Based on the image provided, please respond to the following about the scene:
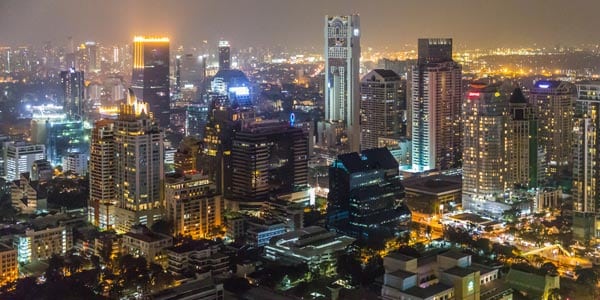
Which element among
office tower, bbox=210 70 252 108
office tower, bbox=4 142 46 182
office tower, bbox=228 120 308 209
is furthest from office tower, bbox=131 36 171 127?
office tower, bbox=228 120 308 209

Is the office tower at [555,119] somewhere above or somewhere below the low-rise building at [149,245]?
above

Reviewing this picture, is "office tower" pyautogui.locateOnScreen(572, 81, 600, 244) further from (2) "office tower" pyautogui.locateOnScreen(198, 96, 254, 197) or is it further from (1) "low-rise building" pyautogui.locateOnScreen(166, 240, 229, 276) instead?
(2) "office tower" pyautogui.locateOnScreen(198, 96, 254, 197)

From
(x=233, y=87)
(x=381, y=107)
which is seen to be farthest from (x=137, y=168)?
(x=381, y=107)

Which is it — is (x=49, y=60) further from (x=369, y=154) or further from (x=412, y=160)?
(x=369, y=154)

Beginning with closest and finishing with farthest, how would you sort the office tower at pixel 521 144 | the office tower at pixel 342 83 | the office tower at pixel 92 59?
1. the office tower at pixel 521 144
2. the office tower at pixel 342 83
3. the office tower at pixel 92 59

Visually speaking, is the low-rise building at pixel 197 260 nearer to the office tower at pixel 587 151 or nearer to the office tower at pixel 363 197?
the office tower at pixel 363 197

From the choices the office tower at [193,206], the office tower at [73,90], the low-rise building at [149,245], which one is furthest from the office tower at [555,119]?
the office tower at [73,90]

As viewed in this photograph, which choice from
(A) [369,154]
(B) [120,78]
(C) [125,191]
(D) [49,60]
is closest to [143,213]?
(C) [125,191]
